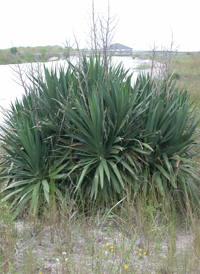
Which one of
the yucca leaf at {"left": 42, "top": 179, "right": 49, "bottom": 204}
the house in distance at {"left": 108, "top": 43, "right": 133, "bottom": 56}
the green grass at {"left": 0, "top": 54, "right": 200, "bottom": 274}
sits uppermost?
the house in distance at {"left": 108, "top": 43, "right": 133, "bottom": 56}

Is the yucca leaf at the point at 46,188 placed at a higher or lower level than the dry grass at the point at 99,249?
higher

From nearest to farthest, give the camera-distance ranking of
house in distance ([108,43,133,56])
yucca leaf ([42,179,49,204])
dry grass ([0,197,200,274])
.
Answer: dry grass ([0,197,200,274]) → yucca leaf ([42,179,49,204]) → house in distance ([108,43,133,56])

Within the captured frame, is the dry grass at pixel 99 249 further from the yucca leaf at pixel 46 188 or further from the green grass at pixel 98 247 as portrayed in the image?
the yucca leaf at pixel 46 188

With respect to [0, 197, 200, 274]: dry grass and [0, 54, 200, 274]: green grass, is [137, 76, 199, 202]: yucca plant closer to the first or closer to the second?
[0, 54, 200, 274]: green grass

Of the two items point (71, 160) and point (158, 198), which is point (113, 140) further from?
point (158, 198)

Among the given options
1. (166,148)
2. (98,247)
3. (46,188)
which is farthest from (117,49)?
(98,247)

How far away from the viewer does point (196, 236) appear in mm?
2506

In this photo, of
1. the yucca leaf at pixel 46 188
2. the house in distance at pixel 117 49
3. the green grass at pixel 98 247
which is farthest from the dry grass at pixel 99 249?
the house in distance at pixel 117 49

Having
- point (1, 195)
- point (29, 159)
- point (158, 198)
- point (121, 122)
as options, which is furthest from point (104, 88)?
point (1, 195)

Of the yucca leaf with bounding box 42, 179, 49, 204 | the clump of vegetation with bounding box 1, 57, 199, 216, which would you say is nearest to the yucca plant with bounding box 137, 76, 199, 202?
the clump of vegetation with bounding box 1, 57, 199, 216

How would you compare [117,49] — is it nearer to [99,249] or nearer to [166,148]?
[166,148]

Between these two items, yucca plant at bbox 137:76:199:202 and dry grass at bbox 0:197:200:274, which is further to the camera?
yucca plant at bbox 137:76:199:202

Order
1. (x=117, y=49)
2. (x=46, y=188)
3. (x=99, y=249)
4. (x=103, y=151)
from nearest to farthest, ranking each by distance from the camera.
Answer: (x=99, y=249) → (x=46, y=188) → (x=103, y=151) → (x=117, y=49)

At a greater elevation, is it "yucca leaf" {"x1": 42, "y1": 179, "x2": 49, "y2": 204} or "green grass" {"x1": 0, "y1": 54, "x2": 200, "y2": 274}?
"yucca leaf" {"x1": 42, "y1": 179, "x2": 49, "y2": 204}
